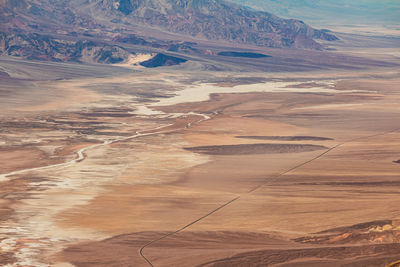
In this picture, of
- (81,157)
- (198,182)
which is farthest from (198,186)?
(81,157)

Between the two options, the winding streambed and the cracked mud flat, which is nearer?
the cracked mud flat

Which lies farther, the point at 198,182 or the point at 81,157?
the point at 81,157

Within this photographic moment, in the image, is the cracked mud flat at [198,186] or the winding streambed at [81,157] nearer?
the cracked mud flat at [198,186]

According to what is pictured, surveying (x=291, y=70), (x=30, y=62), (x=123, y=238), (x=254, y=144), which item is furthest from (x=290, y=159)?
(x=291, y=70)

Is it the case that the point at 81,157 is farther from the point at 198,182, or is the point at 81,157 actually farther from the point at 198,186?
the point at 198,186
